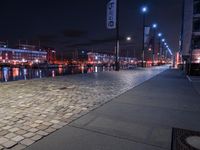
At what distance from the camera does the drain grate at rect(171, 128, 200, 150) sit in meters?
3.51

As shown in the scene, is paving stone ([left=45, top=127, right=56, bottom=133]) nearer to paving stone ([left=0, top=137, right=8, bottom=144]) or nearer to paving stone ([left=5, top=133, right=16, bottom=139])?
paving stone ([left=5, top=133, right=16, bottom=139])

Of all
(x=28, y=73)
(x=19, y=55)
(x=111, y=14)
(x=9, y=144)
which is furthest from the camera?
(x=19, y=55)

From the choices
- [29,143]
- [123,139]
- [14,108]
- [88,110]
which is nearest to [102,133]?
[123,139]

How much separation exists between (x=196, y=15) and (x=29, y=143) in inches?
1233

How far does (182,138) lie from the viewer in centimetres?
388

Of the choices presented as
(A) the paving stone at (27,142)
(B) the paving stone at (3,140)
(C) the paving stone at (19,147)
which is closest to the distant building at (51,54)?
(B) the paving stone at (3,140)

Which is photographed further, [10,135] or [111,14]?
[111,14]

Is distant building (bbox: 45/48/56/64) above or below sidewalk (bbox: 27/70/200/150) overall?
above

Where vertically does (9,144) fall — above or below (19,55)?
below

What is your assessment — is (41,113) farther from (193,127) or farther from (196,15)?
(196,15)

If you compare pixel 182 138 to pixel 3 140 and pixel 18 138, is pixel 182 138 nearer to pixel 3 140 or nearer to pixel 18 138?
pixel 18 138

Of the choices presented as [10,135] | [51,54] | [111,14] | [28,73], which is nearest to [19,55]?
[51,54]

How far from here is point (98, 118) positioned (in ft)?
16.6

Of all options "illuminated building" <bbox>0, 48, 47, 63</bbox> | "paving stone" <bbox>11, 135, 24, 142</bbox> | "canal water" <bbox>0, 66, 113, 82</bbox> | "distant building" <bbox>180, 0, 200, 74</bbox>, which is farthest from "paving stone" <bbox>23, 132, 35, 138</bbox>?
"illuminated building" <bbox>0, 48, 47, 63</bbox>
